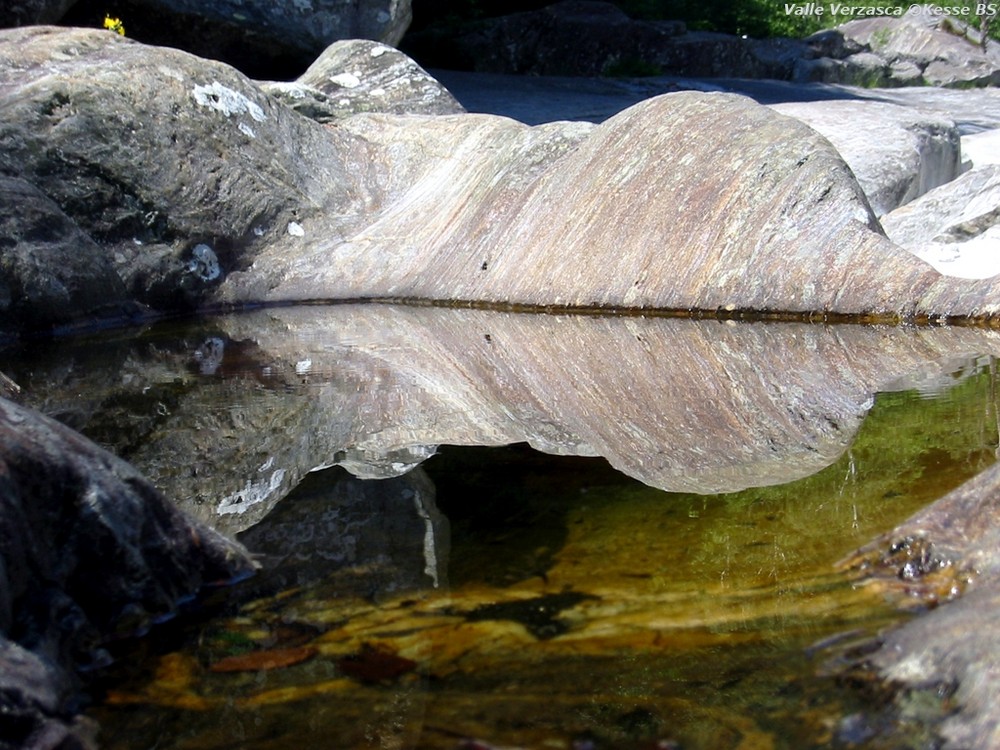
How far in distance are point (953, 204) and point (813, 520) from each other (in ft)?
16.8

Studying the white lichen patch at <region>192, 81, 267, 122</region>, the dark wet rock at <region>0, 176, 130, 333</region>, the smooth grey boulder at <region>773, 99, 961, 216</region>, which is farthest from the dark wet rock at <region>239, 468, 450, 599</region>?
the white lichen patch at <region>192, 81, 267, 122</region>

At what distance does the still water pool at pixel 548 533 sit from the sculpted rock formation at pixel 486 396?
2 cm

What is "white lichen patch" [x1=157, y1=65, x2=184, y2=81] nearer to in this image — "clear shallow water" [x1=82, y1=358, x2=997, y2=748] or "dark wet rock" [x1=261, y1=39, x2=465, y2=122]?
Answer: "dark wet rock" [x1=261, y1=39, x2=465, y2=122]

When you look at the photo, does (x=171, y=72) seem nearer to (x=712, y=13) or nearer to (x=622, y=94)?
(x=622, y=94)

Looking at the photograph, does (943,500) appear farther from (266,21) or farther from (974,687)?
(266,21)

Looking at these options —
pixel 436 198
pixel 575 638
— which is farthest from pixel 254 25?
pixel 575 638

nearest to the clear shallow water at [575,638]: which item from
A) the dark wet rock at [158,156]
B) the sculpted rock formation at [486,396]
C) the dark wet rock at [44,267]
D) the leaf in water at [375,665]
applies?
the leaf in water at [375,665]

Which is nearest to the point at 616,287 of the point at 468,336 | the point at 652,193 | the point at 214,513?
the point at 652,193

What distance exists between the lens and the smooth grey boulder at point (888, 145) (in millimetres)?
8516

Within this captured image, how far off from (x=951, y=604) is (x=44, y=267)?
6.64m

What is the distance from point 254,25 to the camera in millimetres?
11961

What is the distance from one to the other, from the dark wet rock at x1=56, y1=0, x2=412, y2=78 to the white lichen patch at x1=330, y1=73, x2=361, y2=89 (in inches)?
71.7

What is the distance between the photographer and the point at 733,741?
6.39 feet

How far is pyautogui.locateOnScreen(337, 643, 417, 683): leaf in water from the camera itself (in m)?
2.31
